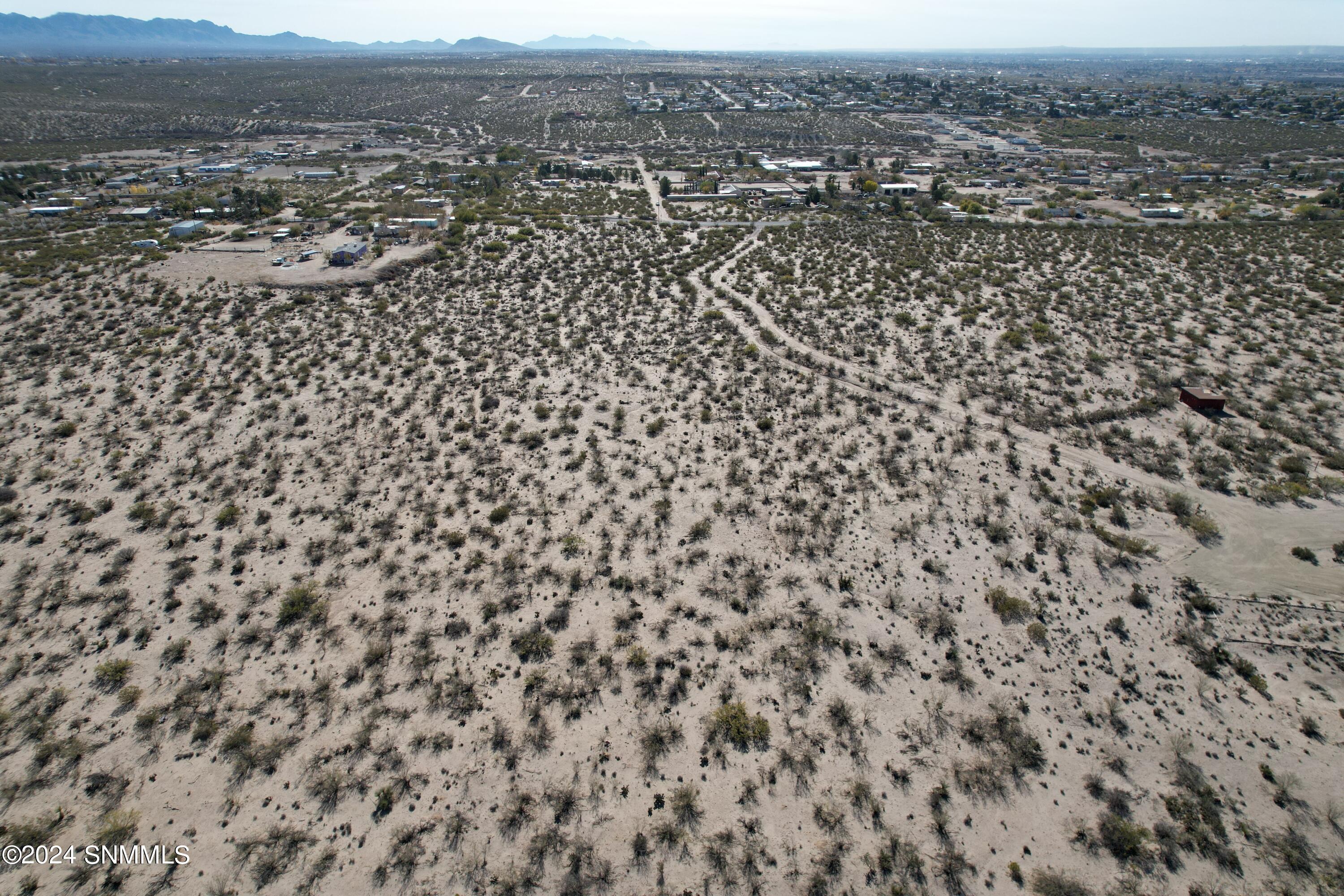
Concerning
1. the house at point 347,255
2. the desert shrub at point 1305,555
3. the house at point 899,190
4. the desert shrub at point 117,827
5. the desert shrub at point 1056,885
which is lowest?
the desert shrub at point 1056,885

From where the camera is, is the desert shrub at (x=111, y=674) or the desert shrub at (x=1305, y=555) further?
the desert shrub at (x=1305, y=555)

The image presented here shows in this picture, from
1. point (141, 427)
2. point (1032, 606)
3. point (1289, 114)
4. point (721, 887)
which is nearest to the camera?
point (721, 887)

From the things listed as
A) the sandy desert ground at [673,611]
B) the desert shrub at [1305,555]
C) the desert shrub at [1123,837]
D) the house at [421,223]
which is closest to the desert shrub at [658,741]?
the sandy desert ground at [673,611]

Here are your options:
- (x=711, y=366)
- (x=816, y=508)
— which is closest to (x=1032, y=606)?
(x=816, y=508)

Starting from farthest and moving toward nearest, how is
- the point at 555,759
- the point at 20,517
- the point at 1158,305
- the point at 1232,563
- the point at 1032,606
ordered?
the point at 1158,305, the point at 20,517, the point at 1232,563, the point at 1032,606, the point at 555,759

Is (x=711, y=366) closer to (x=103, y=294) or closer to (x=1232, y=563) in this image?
(x=1232, y=563)

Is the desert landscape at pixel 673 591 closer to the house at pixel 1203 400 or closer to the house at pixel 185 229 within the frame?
the house at pixel 1203 400

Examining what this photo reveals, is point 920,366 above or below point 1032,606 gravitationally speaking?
above

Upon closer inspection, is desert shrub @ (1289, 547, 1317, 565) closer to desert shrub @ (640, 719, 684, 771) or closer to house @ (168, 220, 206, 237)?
desert shrub @ (640, 719, 684, 771)
